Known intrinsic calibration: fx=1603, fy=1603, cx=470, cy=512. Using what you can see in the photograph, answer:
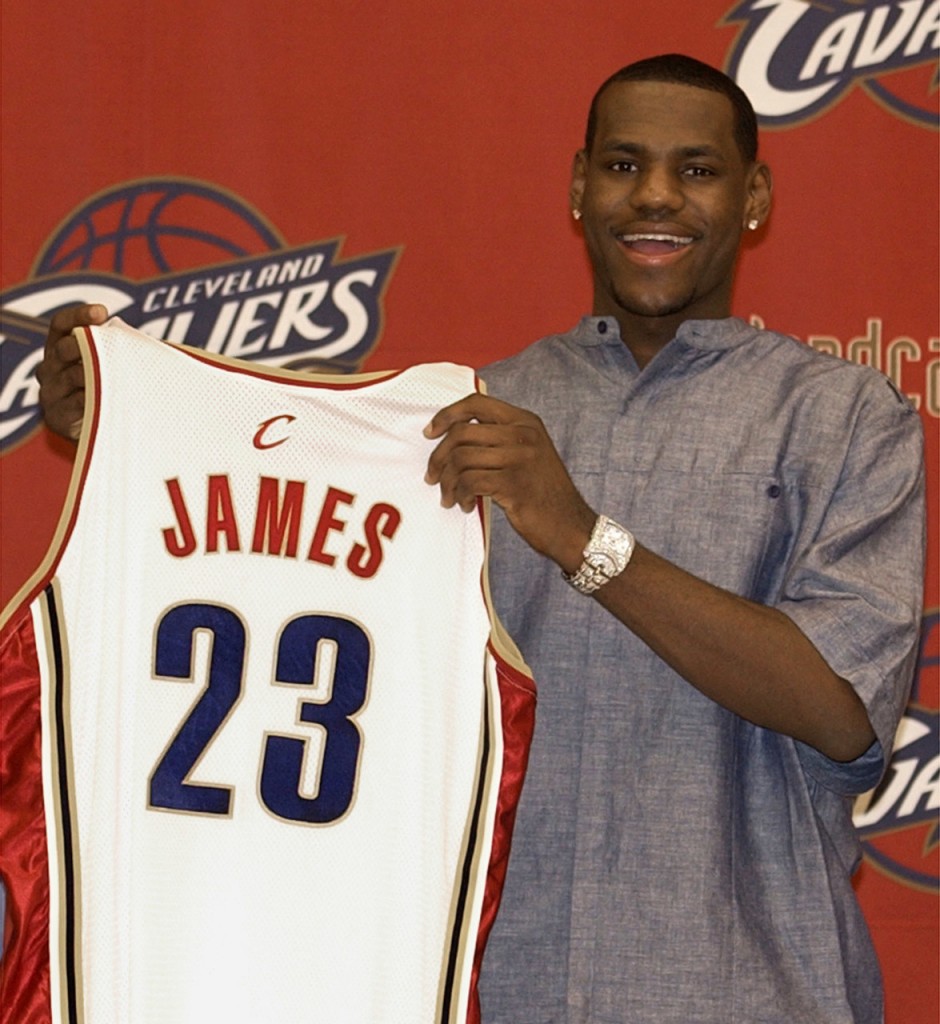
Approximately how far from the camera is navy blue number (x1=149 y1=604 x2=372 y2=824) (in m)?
1.47

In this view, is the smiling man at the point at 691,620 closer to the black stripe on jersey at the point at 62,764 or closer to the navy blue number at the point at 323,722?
the navy blue number at the point at 323,722

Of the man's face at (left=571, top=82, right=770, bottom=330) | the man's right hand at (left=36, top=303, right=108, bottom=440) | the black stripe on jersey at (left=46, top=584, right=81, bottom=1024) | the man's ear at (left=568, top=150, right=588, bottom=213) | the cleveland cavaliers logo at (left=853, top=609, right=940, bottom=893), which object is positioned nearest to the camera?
the black stripe on jersey at (left=46, top=584, right=81, bottom=1024)

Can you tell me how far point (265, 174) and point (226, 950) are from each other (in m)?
1.31

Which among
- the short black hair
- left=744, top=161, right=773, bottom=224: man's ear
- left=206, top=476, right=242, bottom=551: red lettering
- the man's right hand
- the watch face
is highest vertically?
the short black hair

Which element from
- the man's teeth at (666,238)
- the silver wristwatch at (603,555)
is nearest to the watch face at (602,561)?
the silver wristwatch at (603,555)

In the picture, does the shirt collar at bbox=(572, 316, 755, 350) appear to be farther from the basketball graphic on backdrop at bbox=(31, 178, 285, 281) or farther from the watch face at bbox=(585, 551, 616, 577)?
the basketball graphic on backdrop at bbox=(31, 178, 285, 281)

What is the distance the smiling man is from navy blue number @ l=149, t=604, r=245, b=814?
25cm

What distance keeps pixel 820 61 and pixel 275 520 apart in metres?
1.35

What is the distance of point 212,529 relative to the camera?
152 cm

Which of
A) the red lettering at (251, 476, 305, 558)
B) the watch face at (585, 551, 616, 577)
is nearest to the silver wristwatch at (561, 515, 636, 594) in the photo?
the watch face at (585, 551, 616, 577)

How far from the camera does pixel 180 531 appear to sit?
1.50 metres

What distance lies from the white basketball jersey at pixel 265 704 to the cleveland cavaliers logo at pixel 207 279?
0.87 m

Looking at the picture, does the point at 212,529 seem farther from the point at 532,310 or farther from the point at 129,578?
the point at 532,310

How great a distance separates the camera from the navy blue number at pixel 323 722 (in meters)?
1.49
